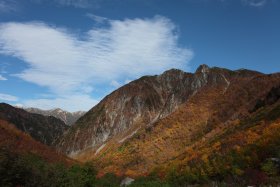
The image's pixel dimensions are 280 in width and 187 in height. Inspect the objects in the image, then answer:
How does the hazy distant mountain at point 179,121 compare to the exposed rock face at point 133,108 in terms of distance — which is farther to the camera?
the exposed rock face at point 133,108

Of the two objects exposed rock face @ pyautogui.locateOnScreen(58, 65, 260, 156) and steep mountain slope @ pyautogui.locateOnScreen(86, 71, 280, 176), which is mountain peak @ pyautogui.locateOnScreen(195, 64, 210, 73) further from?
steep mountain slope @ pyautogui.locateOnScreen(86, 71, 280, 176)

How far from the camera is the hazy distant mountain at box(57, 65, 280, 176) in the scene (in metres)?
54.6

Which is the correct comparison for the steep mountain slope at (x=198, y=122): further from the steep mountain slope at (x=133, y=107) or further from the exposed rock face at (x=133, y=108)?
the steep mountain slope at (x=133, y=107)

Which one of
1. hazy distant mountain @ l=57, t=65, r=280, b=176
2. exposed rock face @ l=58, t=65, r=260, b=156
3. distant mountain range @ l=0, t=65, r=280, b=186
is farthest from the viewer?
exposed rock face @ l=58, t=65, r=260, b=156

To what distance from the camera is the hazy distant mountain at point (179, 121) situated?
54.6m

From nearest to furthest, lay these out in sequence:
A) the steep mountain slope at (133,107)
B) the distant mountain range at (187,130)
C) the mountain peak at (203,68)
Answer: the distant mountain range at (187,130) → the mountain peak at (203,68) → the steep mountain slope at (133,107)

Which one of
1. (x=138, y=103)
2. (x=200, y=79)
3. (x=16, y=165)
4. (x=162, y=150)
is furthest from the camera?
(x=138, y=103)

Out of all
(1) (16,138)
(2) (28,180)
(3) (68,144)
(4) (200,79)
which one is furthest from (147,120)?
(2) (28,180)

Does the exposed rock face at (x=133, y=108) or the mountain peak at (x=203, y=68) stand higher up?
the mountain peak at (x=203, y=68)

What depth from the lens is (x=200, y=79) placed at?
474 ft

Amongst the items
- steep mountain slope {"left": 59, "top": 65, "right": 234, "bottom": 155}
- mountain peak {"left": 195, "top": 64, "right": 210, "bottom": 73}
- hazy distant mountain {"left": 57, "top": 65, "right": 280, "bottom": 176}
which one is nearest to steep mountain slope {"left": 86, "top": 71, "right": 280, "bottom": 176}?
hazy distant mountain {"left": 57, "top": 65, "right": 280, "bottom": 176}

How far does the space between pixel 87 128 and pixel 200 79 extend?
7573 cm

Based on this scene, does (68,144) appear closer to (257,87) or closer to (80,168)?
(257,87)

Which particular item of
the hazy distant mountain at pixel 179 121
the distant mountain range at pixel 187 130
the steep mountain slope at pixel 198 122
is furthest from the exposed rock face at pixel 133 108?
the steep mountain slope at pixel 198 122
